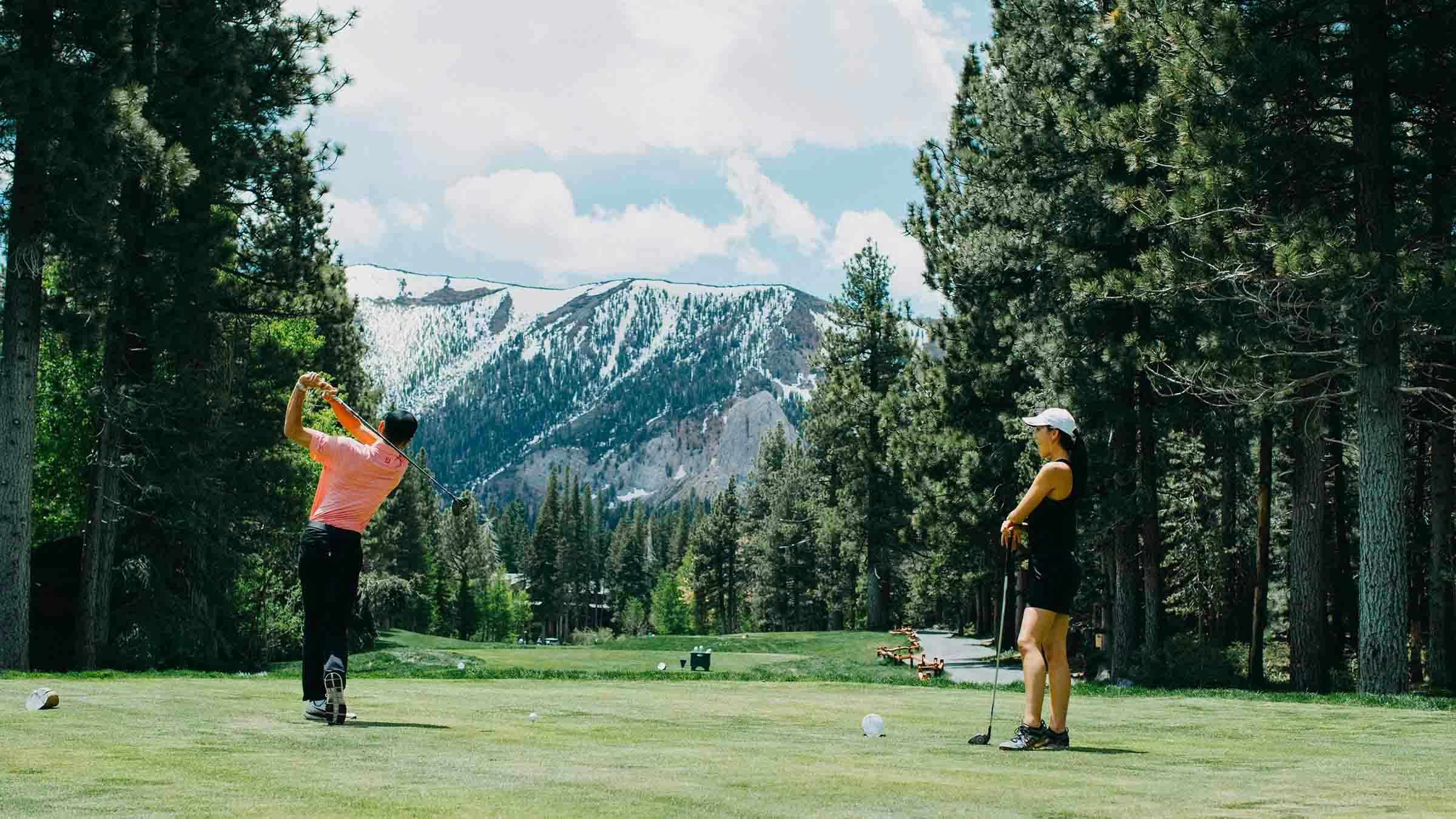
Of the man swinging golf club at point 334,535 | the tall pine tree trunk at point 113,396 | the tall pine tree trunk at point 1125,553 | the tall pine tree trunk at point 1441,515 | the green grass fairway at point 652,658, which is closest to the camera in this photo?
the man swinging golf club at point 334,535

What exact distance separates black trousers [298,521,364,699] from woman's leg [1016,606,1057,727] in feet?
15.1

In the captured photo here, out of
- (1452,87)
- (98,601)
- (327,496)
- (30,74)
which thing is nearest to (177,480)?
(98,601)

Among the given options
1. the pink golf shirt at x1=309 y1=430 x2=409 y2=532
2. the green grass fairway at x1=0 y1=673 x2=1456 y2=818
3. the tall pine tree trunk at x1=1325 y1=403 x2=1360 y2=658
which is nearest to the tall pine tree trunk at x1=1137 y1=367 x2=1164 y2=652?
the tall pine tree trunk at x1=1325 y1=403 x2=1360 y2=658

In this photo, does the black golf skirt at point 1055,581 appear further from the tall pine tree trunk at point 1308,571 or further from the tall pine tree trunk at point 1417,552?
the tall pine tree trunk at point 1417,552

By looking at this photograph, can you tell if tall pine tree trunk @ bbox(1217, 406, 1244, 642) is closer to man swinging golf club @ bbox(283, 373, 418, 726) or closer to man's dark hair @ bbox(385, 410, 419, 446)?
man's dark hair @ bbox(385, 410, 419, 446)

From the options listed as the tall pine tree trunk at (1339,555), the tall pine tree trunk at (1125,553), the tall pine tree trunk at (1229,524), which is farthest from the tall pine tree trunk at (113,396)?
the tall pine tree trunk at (1339,555)

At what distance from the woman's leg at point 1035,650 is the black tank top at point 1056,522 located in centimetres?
44

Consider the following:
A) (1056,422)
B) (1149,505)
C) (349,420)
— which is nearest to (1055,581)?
(1056,422)

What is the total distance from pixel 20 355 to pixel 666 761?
1655 cm

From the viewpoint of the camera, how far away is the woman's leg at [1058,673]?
8133mm

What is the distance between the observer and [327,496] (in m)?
8.44

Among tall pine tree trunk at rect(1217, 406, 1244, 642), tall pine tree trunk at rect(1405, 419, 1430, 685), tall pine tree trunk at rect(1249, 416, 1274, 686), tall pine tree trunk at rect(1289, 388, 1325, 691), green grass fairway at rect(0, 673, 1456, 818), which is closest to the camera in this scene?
green grass fairway at rect(0, 673, 1456, 818)

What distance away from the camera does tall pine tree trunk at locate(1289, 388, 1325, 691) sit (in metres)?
20.9

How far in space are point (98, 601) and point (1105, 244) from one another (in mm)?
20444
